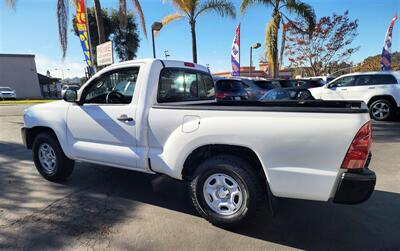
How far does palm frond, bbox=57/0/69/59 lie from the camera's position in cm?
1191

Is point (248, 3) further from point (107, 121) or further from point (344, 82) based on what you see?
point (107, 121)

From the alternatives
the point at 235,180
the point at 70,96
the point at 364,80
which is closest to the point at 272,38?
the point at 364,80

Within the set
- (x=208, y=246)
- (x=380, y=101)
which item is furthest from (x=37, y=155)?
(x=380, y=101)

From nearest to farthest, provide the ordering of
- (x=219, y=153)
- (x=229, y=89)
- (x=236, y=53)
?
(x=219, y=153)
(x=229, y=89)
(x=236, y=53)

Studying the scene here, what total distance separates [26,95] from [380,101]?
43.6 meters

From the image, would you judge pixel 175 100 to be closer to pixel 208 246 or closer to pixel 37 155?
pixel 208 246

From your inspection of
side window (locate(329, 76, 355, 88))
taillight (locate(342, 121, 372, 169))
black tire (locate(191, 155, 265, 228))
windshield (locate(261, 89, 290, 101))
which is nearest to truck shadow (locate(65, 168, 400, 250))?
black tire (locate(191, 155, 265, 228))

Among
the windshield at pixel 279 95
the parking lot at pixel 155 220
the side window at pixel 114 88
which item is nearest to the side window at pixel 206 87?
the side window at pixel 114 88

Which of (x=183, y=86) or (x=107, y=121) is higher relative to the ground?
(x=183, y=86)

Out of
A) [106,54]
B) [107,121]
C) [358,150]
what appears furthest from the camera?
[106,54]

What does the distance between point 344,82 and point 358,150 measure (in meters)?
9.95

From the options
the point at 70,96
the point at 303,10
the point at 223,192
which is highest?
the point at 303,10

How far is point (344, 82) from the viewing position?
1163 cm

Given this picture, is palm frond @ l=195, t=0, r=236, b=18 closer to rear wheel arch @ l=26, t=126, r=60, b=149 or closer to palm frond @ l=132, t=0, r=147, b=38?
palm frond @ l=132, t=0, r=147, b=38
